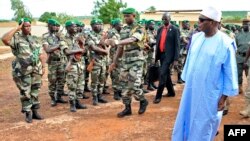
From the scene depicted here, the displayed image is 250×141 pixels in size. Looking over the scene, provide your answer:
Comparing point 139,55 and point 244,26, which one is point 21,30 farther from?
point 244,26

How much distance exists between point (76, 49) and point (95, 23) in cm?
102

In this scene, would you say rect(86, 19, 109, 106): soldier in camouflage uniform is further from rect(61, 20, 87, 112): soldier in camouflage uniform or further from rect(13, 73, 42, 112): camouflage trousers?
rect(13, 73, 42, 112): camouflage trousers

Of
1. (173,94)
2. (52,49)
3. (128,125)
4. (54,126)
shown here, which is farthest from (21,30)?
(173,94)

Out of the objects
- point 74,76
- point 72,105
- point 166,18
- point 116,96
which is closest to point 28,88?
point 74,76

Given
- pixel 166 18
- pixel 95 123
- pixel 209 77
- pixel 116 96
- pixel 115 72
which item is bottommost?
pixel 116 96

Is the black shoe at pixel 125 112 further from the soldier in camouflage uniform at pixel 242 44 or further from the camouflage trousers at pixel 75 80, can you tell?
the soldier in camouflage uniform at pixel 242 44

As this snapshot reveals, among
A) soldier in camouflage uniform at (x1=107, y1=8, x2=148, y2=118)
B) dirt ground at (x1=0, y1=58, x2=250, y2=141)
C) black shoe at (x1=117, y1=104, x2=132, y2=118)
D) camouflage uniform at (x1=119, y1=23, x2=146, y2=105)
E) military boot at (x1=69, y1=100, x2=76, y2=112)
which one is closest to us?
dirt ground at (x1=0, y1=58, x2=250, y2=141)

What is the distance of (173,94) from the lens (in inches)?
349

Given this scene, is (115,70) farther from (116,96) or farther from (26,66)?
(26,66)

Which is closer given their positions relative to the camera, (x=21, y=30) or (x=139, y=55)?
(x=21, y=30)

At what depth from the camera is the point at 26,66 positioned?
20.1ft

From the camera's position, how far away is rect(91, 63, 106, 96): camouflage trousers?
24.8 ft

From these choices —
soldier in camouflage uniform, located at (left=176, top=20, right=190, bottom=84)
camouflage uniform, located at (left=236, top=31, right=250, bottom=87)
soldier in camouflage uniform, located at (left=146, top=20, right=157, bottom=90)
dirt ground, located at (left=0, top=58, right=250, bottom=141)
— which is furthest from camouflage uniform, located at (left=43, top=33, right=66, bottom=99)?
camouflage uniform, located at (left=236, top=31, right=250, bottom=87)

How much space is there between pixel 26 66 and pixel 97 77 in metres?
1.87
